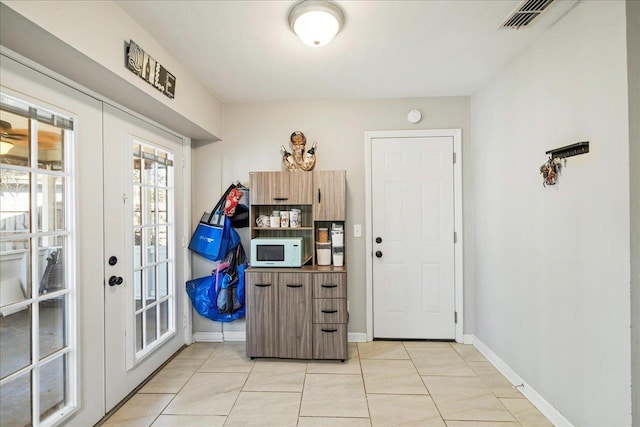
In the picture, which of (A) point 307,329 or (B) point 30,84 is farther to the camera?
(A) point 307,329

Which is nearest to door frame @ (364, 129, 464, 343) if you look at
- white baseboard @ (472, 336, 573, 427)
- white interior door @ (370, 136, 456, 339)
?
white interior door @ (370, 136, 456, 339)

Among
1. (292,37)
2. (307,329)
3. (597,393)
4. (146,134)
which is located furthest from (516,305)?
(146,134)

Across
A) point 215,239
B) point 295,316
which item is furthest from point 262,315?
point 215,239

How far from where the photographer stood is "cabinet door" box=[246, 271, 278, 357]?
276cm

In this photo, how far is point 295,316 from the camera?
2.74m

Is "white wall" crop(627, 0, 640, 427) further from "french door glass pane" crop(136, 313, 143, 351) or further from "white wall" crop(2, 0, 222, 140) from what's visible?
"french door glass pane" crop(136, 313, 143, 351)

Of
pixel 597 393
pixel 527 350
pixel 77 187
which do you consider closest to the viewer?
pixel 597 393

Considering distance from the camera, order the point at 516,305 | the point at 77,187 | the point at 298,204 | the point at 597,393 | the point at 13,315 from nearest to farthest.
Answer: the point at 13,315
the point at 597,393
the point at 77,187
the point at 516,305
the point at 298,204

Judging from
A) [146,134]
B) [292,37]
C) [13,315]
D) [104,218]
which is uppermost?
[292,37]

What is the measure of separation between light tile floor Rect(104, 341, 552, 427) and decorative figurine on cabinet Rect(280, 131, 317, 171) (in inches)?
73.5

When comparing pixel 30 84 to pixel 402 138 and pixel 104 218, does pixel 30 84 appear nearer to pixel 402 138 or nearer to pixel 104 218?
pixel 104 218

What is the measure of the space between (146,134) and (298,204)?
141cm

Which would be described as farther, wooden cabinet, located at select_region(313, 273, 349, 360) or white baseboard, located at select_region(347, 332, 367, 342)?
white baseboard, located at select_region(347, 332, 367, 342)

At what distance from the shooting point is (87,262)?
1895 millimetres
